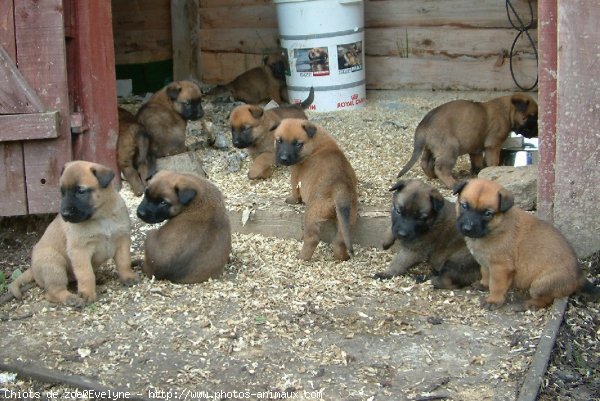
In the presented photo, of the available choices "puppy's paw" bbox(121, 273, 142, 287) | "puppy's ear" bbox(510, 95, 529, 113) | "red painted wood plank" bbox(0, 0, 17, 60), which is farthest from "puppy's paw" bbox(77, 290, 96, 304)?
"puppy's ear" bbox(510, 95, 529, 113)

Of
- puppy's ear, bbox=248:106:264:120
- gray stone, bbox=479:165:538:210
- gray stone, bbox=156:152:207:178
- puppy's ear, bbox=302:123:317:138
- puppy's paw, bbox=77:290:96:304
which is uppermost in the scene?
puppy's ear, bbox=248:106:264:120

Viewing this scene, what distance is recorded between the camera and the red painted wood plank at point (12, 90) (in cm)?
761

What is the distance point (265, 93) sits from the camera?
11586mm

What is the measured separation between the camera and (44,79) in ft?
25.5

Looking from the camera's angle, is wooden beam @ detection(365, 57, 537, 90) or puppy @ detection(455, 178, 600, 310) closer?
puppy @ detection(455, 178, 600, 310)

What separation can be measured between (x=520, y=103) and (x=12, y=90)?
4.53 m

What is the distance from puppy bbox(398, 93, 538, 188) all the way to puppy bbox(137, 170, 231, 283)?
221 cm

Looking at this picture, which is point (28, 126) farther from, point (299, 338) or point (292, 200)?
point (299, 338)

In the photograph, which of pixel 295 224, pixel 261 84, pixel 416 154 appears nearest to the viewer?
pixel 295 224

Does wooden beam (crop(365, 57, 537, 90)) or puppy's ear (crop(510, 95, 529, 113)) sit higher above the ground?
wooden beam (crop(365, 57, 537, 90))

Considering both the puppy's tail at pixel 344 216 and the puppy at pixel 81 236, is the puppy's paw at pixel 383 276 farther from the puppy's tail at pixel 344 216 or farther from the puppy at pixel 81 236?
the puppy at pixel 81 236

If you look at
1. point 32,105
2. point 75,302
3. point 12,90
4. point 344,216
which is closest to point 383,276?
point 344,216

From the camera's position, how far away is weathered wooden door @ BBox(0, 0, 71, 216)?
25.0ft

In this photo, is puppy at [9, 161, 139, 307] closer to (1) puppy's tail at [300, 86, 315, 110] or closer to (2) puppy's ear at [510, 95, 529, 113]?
(2) puppy's ear at [510, 95, 529, 113]
